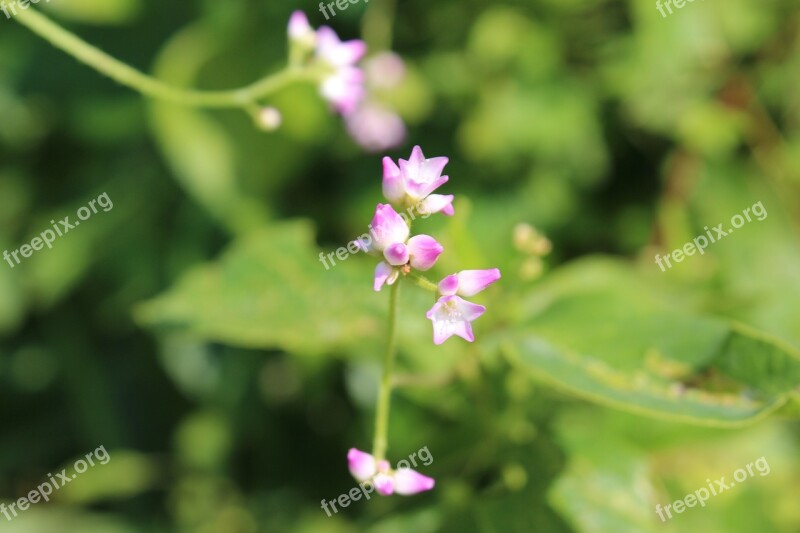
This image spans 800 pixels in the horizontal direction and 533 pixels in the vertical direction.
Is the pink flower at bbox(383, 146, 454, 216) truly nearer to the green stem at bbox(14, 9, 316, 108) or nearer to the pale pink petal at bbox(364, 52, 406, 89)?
the green stem at bbox(14, 9, 316, 108)

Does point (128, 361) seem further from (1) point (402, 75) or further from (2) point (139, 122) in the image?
(1) point (402, 75)

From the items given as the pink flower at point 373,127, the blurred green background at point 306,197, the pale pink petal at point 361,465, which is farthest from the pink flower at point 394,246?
the pink flower at point 373,127

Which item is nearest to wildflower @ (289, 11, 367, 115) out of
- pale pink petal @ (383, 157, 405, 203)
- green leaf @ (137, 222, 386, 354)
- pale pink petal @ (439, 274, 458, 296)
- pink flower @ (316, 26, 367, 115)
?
pink flower @ (316, 26, 367, 115)

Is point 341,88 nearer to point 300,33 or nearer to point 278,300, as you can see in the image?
point 300,33

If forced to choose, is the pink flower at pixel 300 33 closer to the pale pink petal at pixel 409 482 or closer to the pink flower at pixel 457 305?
the pink flower at pixel 457 305

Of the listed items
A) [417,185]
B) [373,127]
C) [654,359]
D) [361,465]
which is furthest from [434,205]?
[373,127]

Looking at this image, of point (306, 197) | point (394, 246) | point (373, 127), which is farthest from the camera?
point (306, 197)

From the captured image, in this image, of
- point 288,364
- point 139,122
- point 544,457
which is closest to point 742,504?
point 544,457
